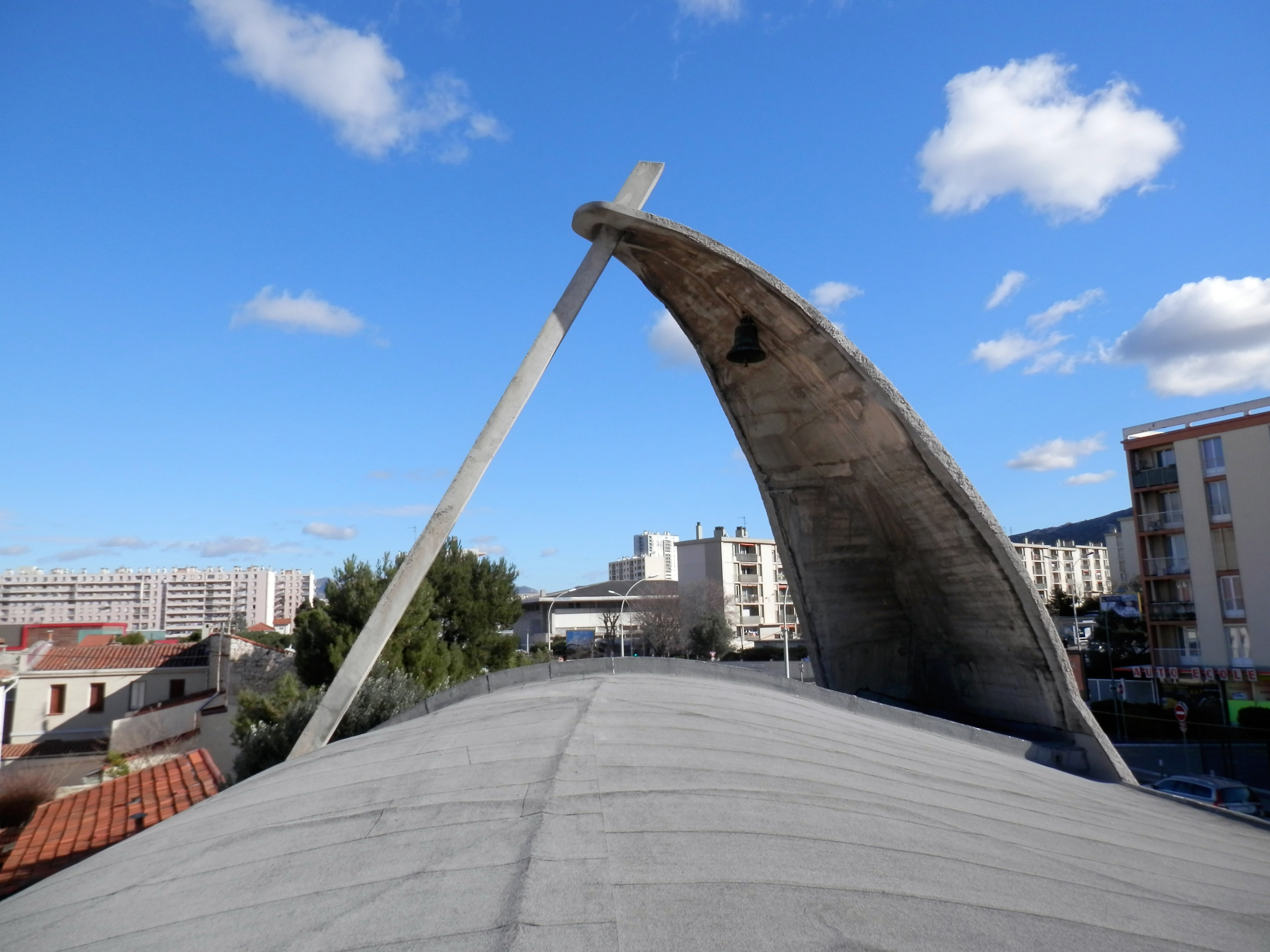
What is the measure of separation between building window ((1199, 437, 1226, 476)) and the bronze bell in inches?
1061

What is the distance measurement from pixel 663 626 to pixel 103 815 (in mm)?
37270

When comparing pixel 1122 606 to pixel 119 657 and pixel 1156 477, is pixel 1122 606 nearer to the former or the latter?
pixel 1156 477

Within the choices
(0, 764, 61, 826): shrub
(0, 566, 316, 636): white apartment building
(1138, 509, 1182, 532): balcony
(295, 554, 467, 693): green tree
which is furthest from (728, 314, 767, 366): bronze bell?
(0, 566, 316, 636): white apartment building

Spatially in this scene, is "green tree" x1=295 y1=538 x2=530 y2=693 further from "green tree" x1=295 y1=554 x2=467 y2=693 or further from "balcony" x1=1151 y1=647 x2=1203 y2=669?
"balcony" x1=1151 y1=647 x2=1203 y2=669

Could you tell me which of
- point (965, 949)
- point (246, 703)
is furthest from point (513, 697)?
point (246, 703)

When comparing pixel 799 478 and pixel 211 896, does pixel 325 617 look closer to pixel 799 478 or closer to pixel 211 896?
pixel 799 478

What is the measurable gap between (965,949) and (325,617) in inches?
766

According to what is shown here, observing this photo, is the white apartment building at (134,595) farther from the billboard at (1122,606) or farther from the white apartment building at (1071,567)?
the billboard at (1122,606)

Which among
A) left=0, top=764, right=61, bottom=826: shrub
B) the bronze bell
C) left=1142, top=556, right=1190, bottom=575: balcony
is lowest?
left=0, top=764, right=61, bottom=826: shrub

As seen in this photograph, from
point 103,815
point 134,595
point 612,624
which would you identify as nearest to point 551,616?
point 612,624

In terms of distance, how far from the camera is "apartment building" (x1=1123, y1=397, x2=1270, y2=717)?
2639 centimetres

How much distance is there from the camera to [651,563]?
298 ft

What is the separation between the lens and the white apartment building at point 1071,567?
74812mm

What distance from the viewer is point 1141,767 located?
18531 mm
